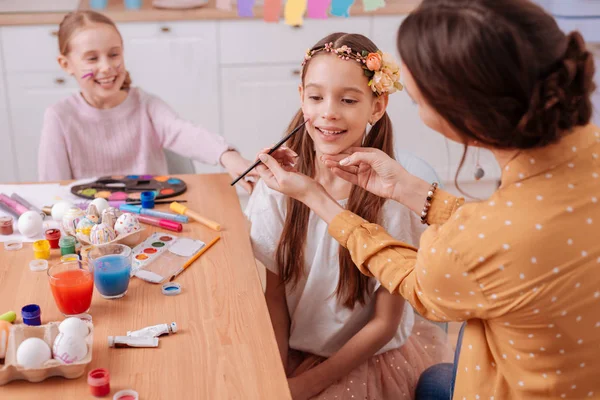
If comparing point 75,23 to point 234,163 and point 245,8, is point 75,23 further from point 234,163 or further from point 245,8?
point 245,8

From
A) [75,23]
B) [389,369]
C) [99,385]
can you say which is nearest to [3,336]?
[99,385]

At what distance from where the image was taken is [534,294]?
36.4 inches

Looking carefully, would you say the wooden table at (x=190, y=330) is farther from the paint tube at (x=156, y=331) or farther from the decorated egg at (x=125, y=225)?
the decorated egg at (x=125, y=225)

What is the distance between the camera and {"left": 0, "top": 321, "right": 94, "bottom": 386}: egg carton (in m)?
0.97

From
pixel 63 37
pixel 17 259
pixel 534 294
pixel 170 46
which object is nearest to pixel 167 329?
pixel 17 259

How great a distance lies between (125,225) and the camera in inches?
55.6

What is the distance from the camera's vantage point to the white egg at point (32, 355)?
3.19 ft

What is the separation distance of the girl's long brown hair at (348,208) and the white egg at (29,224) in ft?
1.67

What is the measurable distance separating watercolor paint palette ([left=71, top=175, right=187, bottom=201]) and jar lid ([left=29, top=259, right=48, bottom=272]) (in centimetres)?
32

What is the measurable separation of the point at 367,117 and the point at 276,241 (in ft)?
1.11

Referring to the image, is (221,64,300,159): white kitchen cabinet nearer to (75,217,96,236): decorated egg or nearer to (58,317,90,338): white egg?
(75,217,96,236): decorated egg

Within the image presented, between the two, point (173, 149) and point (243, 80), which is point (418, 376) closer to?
point (173, 149)

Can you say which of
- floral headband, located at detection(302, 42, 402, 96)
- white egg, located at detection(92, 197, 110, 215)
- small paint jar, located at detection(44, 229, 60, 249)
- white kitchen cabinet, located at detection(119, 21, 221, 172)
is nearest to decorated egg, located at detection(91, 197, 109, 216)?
white egg, located at detection(92, 197, 110, 215)

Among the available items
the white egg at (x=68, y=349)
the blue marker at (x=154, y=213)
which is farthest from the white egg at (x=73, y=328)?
the blue marker at (x=154, y=213)
